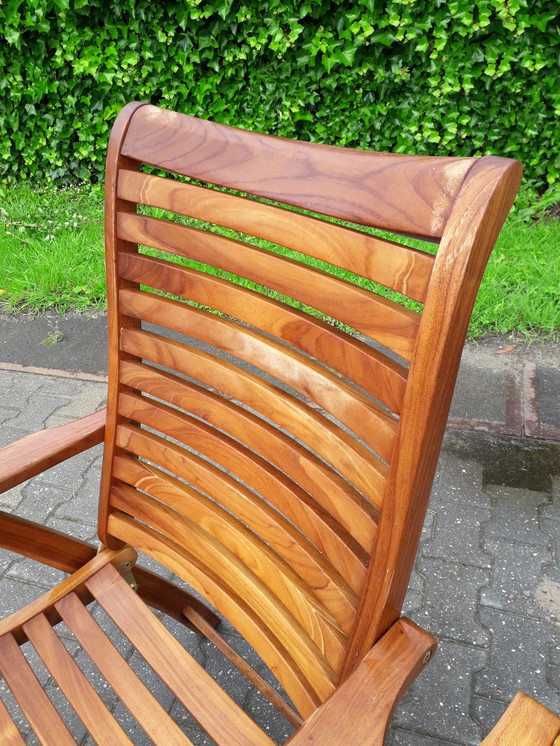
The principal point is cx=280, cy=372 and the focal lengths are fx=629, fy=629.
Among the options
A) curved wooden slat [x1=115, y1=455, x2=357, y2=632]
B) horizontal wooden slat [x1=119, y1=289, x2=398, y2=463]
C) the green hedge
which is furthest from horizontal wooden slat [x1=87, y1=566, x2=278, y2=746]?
the green hedge

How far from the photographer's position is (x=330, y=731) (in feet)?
2.65

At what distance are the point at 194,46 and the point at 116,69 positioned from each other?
0.57 meters

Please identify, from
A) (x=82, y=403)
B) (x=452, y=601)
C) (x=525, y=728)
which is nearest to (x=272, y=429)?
(x=525, y=728)

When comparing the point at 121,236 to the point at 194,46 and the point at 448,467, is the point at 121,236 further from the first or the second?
the point at 194,46

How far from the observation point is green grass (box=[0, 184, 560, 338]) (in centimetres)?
328

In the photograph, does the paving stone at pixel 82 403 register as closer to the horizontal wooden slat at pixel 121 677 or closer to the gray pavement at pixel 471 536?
the gray pavement at pixel 471 536

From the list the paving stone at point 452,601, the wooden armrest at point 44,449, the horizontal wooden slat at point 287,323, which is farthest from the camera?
the paving stone at point 452,601

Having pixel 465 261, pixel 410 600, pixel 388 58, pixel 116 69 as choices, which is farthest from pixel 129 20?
pixel 465 261

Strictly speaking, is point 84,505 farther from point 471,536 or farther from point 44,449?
point 471,536

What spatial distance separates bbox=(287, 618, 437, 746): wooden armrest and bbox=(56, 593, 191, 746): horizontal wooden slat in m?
0.40

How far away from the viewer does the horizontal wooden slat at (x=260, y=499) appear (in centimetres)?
106

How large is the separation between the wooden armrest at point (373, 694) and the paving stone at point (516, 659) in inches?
38.6

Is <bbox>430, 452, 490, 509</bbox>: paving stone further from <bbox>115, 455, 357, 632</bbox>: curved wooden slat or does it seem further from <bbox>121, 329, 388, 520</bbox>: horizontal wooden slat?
<bbox>121, 329, 388, 520</bbox>: horizontal wooden slat

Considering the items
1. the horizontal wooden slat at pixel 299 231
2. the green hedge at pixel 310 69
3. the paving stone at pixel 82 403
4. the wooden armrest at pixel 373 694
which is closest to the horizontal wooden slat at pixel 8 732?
the wooden armrest at pixel 373 694
